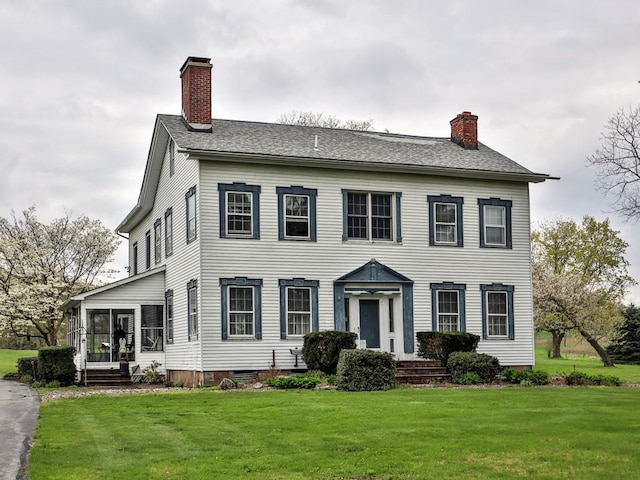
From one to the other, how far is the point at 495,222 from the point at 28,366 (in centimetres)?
1793

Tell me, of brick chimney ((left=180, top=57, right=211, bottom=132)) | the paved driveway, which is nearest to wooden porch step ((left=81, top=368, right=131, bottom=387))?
the paved driveway

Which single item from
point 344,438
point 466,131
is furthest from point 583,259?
point 344,438

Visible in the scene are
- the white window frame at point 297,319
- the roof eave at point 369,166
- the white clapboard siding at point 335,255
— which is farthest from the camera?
the white window frame at point 297,319

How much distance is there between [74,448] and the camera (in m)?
12.3

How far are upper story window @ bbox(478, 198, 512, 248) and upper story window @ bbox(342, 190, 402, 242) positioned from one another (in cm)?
305

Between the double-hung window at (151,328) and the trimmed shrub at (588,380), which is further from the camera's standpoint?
the double-hung window at (151,328)

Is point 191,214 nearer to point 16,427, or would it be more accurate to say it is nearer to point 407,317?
point 407,317

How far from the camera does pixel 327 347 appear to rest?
942 inches

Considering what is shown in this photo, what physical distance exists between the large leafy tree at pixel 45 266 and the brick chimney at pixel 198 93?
19553 millimetres

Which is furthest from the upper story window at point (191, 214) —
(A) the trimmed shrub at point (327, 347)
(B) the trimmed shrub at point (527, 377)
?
(B) the trimmed shrub at point (527, 377)

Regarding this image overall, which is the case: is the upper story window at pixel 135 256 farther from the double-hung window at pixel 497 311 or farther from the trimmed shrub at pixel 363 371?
the trimmed shrub at pixel 363 371

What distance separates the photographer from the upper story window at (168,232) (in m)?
29.5

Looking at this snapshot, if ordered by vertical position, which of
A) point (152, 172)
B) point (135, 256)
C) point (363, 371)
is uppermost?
point (152, 172)

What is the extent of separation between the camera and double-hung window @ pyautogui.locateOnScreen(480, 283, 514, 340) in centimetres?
2822
